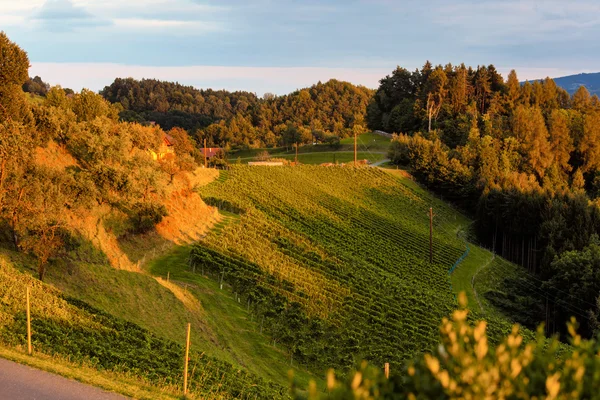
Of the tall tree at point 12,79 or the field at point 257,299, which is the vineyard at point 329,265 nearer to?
the field at point 257,299

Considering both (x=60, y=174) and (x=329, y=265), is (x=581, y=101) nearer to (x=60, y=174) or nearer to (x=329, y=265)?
(x=329, y=265)

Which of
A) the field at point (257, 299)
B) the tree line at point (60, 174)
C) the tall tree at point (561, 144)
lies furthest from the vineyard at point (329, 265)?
the tall tree at point (561, 144)

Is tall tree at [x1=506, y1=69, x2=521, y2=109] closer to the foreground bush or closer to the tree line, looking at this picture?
the tree line

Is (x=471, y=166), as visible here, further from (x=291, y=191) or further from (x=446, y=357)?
(x=446, y=357)

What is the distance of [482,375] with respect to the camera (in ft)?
17.8

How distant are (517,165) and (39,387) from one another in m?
77.2

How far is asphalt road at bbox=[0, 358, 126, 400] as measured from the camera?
12180mm

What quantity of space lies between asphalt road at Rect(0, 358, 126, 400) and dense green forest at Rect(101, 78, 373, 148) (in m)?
105

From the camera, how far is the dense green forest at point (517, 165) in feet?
149

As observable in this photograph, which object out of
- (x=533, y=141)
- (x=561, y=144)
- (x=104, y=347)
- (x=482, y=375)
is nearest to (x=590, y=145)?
(x=561, y=144)

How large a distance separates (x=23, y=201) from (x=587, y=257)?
38.6 metres

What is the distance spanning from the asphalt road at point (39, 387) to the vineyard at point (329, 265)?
848 centimetres

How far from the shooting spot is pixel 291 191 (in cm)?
5891

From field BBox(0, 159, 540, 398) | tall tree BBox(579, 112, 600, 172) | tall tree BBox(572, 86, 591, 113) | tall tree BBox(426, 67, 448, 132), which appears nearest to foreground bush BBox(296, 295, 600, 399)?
field BBox(0, 159, 540, 398)
